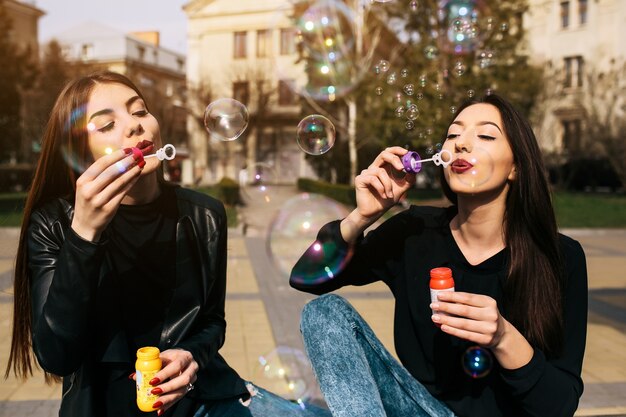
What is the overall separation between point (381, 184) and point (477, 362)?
61 cm

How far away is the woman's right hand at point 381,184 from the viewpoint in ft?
6.23

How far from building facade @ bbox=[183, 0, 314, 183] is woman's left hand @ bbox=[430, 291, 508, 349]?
1241 inches

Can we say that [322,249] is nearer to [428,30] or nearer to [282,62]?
[428,30]

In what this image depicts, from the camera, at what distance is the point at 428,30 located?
1628 cm

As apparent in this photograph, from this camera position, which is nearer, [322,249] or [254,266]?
[322,249]

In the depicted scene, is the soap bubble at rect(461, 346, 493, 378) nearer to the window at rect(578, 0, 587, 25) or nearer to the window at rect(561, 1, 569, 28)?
the window at rect(578, 0, 587, 25)

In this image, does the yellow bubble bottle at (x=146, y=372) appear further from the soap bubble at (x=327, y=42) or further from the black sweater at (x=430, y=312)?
the soap bubble at (x=327, y=42)

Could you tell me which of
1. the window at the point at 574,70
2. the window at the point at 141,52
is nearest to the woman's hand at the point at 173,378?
the window at the point at 574,70

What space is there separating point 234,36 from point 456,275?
35.1 metres

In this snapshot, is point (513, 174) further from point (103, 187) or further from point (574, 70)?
point (574, 70)

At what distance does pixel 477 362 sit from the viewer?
1.83 meters

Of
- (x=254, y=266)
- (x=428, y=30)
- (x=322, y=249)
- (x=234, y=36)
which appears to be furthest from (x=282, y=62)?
(x=322, y=249)

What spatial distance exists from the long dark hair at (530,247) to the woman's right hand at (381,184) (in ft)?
1.25

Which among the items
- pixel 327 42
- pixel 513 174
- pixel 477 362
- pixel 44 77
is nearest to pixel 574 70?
pixel 44 77
